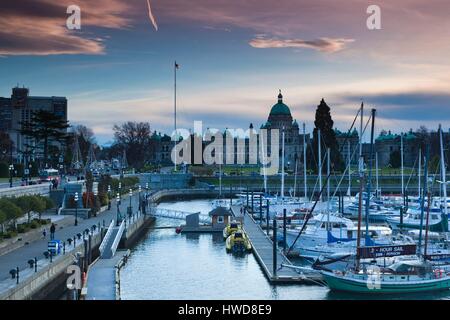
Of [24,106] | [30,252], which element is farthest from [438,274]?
[24,106]

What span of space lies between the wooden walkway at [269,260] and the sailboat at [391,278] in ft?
2.12

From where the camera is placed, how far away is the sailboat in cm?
1702

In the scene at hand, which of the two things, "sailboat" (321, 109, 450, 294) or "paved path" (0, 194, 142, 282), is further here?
"sailboat" (321, 109, 450, 294)

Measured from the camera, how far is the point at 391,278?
1722 centimetres

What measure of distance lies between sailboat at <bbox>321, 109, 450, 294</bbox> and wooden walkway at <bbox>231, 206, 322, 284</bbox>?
0.65 metres

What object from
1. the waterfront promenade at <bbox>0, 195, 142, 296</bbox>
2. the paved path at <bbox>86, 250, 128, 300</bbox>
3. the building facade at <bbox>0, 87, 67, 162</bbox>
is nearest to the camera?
the waterfront promenade at <bbox>0, 195, 142, 296</bbox>

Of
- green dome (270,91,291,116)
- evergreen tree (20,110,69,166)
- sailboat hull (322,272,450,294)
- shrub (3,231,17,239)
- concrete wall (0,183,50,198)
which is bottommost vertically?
Answer: sailboat hull (322,272,450,294)

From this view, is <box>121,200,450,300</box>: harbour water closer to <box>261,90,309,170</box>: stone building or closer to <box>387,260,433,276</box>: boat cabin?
<box>387,260,433,276</box>: boat cabin

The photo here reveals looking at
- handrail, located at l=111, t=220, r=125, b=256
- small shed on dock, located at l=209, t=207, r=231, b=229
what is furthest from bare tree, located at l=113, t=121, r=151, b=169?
handrail, located at l=111, t=220, r=125, b=256

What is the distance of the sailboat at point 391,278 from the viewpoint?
17.0 m

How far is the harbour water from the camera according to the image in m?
16.6

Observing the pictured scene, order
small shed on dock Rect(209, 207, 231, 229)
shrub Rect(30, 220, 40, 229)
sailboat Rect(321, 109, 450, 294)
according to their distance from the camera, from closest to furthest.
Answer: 1. sailboat Rect(321, 109, 450, 294)
2. shrub Rect(30, 220, 40, 229)
3. small shed on dock Rect(209, 207, 231, 229)

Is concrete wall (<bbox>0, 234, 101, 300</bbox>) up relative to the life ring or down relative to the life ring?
up

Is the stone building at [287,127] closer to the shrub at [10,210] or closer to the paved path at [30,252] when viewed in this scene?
the paved path at [30,252]
